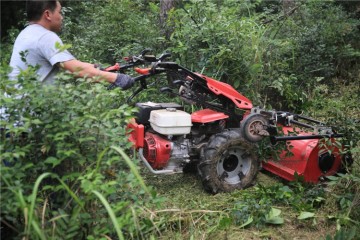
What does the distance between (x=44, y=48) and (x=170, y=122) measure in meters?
1.43

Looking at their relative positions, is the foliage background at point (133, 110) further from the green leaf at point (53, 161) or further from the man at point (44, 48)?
the man at point (44, 48)

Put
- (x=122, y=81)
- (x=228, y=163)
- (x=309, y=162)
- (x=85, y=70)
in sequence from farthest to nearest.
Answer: (x=228, y=163) → (x=309, y=162) → (x=122, y=81) → (x=85, y=70)

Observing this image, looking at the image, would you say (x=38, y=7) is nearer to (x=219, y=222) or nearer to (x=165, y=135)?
(x=165, y=135)

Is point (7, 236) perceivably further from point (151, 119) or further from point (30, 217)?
point (151, 119)

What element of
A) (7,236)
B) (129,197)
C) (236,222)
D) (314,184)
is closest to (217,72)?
(314,184)

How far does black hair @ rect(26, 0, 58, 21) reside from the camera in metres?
3.35

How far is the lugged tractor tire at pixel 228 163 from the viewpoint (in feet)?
14.4

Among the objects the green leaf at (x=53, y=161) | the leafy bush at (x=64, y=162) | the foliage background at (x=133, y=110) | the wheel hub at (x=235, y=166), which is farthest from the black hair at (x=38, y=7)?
the wheel hub at (x=235, y=166)

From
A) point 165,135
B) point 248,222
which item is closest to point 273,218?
point 248,222

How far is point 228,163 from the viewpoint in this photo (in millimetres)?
4676

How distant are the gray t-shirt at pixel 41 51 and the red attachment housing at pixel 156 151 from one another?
1352 millimetres

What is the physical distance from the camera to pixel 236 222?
3740 mm

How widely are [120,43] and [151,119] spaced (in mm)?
3369

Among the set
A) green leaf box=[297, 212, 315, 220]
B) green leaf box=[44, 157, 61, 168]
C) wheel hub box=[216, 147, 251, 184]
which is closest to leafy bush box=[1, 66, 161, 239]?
green leaf box=[44, 157, 61, 168]
